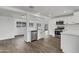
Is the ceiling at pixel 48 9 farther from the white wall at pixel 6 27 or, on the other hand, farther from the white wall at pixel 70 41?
the white wall at pixel 6 27

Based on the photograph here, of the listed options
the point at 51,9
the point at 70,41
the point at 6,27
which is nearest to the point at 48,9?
the point at 51,9

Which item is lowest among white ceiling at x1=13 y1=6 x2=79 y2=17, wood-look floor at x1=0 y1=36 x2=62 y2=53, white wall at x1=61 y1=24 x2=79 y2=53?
wood-look floor at x1=0 y1=36 x2=62 y2=53

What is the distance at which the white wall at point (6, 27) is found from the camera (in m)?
7.47

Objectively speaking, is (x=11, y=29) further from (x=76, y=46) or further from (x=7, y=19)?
(x=76, y=46)

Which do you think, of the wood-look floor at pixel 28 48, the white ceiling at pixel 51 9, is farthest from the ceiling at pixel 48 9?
the wood-look floor at pixel 28 48

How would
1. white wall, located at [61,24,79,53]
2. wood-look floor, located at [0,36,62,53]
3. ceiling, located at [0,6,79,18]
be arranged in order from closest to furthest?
white wall, located at [61,24,79,53] < wood-look floor, located at [0,36,62,53] < ceiling, located at [0,6,79,18]

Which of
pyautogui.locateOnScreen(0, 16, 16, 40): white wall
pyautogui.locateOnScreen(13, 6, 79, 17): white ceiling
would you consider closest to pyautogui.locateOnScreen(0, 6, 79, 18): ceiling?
pyautogui.locateOnScreen(13, 6, 79, 17): white ceiling

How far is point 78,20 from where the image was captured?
5.17 m

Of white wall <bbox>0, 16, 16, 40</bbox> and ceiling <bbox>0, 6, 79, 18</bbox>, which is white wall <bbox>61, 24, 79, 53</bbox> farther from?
white wall <bbox>0, 16, 16, 40</bbox>

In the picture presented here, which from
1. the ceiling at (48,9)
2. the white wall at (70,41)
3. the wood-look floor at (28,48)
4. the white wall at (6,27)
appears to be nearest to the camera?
the white wall at (70,41)

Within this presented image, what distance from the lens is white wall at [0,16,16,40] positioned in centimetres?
747

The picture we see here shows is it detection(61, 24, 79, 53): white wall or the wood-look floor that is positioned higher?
detection(61, 24, 79, 53): white wall
